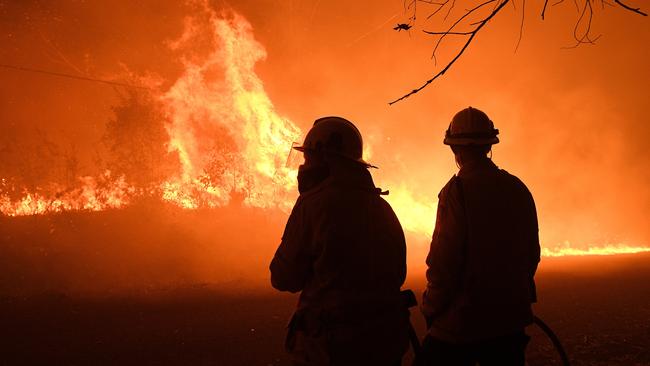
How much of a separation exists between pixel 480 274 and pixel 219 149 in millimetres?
18725

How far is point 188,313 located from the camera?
801 cm

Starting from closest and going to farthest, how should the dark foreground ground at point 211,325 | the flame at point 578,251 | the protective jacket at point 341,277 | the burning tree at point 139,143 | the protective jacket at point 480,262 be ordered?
the protective jacket at point 341,277, the protective jacket at point 480,262, the dark foreground ground at point 211,325, the flame at point 578,251, the burning tree at point 139,143

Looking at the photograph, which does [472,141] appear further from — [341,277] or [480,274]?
[341,277]

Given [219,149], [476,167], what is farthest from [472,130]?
[219,149]

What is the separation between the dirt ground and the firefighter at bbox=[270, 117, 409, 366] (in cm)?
366

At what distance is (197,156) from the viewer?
21.2 metres

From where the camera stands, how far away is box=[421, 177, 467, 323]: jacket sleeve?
7.96 feet

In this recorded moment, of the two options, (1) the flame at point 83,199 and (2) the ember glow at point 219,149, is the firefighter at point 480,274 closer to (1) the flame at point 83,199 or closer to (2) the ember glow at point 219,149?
(2) the ember glow at point 219,149

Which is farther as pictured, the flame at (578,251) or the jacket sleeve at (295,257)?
the flame at (578,251)

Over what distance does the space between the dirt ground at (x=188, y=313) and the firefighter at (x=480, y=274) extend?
3.29 metres

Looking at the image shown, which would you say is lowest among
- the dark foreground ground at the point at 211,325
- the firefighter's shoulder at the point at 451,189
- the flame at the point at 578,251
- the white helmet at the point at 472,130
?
the dark foreground ground at the point at 211,325

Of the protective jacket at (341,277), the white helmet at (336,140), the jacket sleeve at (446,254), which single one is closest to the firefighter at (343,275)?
the protective jacket at (341,277)

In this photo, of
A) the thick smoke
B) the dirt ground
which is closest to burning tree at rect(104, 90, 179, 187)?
the thick smoke

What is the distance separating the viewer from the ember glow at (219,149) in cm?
1944
